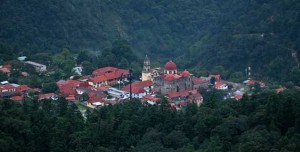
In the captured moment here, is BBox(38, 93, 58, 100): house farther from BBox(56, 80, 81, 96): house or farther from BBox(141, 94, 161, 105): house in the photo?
BBox(141, 94, 161, 105): house

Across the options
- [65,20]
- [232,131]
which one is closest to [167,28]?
[65,20]

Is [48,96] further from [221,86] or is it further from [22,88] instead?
[221,86]

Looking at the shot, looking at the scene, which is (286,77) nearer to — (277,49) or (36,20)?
(277,49)

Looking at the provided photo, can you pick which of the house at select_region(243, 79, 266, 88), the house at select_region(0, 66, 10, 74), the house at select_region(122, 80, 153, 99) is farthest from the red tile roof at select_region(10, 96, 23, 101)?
the house at select_region(243, 79, 266, 88)

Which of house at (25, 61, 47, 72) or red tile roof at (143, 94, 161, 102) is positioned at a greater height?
house at (25, 61, 47, 72)

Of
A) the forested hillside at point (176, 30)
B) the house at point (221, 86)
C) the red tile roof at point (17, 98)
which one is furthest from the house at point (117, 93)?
the forested hillside at point (176, 30)

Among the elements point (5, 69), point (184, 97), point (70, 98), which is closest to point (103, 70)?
point (5, 69)

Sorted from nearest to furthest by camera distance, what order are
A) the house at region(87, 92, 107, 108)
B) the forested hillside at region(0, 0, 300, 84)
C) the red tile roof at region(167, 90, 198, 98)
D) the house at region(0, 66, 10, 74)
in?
the house at region(87, 92, 107, 108), the red tile roof at region(167, 90, 198, 98), the house at region(0, 66, 10, 74), the forested hillside at region(0, 0, 300, 84)
